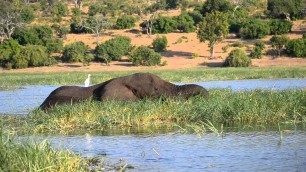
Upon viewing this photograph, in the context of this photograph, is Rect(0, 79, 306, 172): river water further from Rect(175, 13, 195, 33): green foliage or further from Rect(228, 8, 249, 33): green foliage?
Rect(175, 13, 195, 33): green foliage

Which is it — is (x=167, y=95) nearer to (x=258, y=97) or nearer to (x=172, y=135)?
(x=258, y=97)

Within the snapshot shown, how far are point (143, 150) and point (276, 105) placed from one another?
5.31m

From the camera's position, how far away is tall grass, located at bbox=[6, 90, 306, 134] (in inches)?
625

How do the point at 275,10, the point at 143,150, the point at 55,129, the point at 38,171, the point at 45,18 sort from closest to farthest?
1. the point at 38,171
2. the point at 143,150
3. the point at 55,129
4. the point at 275,10
5. the point at 45,18

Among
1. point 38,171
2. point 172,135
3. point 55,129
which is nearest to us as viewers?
point 38,171

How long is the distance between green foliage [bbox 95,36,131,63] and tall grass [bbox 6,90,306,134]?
38931mm

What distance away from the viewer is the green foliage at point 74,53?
56.2 m

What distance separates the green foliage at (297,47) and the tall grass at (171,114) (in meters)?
37.5

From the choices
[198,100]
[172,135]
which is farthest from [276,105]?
[172,135]

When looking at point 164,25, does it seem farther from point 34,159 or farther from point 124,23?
point 34,159

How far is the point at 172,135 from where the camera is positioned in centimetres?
1400

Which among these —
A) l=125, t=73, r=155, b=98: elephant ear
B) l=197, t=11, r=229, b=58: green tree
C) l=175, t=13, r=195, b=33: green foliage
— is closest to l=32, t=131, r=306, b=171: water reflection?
l=125, t=73, r=155, b=98: elephant ear

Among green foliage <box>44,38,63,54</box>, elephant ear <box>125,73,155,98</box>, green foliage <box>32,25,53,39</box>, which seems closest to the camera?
elephant ear <box>125,73,155,98</box>

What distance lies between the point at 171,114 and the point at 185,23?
50652 millimetres
